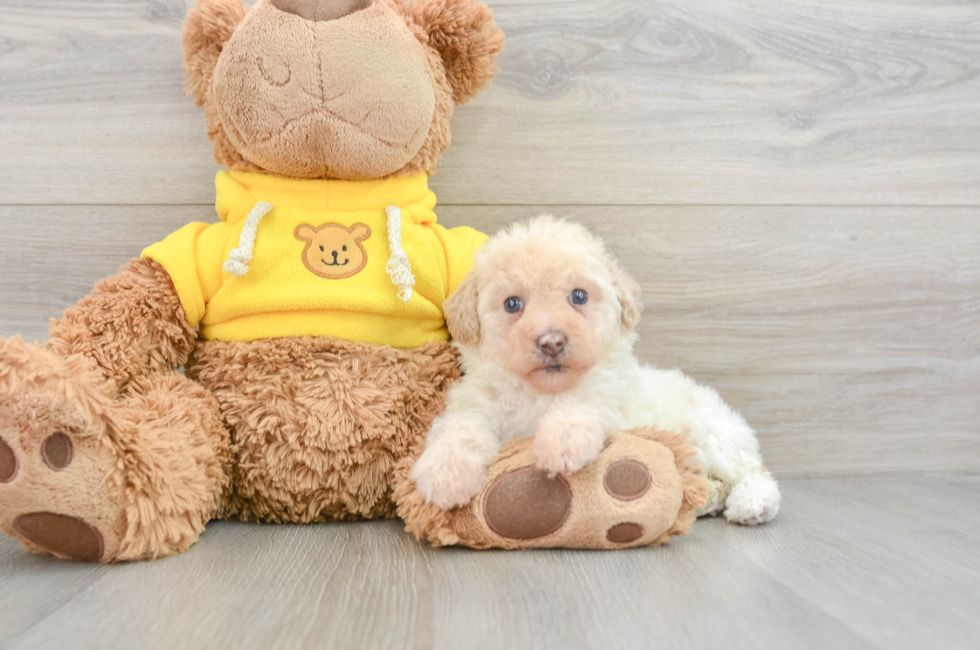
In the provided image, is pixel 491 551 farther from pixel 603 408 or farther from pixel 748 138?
pixel 748 138

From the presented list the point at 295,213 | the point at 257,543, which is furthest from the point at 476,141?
the point at 257,543

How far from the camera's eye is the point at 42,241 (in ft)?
3.75

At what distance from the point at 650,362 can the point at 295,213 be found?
0.64 m

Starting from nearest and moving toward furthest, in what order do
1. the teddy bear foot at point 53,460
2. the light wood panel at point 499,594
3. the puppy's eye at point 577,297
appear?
the light wood panel at point 499,594, the teddy bear foot at point 53,460, the puppy's eye at point 577,297

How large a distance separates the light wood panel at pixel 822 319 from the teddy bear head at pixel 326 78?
28 cm

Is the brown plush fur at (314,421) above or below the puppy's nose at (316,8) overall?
below

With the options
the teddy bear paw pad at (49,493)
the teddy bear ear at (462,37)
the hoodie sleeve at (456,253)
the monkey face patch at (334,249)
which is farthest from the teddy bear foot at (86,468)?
the teddy bear ear at (462,37)

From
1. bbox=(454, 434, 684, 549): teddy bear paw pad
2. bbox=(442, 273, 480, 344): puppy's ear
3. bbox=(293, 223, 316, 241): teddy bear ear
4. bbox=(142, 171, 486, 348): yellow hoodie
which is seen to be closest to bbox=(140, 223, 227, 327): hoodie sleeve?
bbox=(142, 171, 486, 348): yellow hoodie

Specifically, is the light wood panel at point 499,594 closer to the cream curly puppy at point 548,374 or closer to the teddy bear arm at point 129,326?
the cream curly puppy at point 548,374

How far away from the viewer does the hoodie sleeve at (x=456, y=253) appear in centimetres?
100

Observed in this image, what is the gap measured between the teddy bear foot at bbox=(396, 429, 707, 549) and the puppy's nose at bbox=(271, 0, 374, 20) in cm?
59

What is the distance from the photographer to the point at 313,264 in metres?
0.94

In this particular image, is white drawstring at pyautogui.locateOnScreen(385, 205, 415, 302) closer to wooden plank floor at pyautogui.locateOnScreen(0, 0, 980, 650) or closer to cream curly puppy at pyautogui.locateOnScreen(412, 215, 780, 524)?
cream curly puppy at pyautogui.locateOnScreen(412, 215, 780, 524)

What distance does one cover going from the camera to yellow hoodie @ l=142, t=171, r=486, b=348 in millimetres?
925
